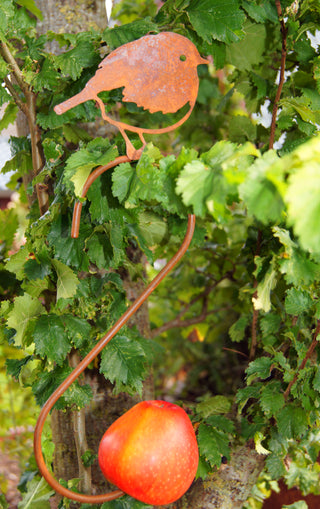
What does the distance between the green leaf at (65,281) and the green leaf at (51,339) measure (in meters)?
0.03

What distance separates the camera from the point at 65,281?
480 mm

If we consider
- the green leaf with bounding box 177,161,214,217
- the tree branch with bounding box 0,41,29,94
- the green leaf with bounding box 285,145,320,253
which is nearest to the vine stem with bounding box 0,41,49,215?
the tree branch with bounding box 0,41,29,94

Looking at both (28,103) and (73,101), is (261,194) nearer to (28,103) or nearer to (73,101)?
(73,101)

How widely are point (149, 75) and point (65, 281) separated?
0.76ft

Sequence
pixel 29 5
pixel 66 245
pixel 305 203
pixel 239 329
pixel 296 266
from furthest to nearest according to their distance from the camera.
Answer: pixel 239 329 < pixel 29 5 < pixel 66 245 < pixel 296 266 < pixel 305 203

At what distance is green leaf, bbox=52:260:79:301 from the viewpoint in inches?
18.6

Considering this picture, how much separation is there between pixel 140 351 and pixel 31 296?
146mm

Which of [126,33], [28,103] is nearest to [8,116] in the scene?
[28,103]

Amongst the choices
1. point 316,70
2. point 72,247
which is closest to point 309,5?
point 316,70

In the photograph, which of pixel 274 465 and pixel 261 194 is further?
pixel 274 465

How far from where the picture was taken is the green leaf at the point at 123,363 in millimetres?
504

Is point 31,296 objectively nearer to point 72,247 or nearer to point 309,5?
point 72,247

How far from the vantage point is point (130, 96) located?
1.39 feet

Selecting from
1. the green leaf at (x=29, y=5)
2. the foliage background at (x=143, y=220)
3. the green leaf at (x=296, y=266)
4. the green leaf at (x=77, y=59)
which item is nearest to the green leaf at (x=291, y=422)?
the foliage background at (x=143, y=220)
